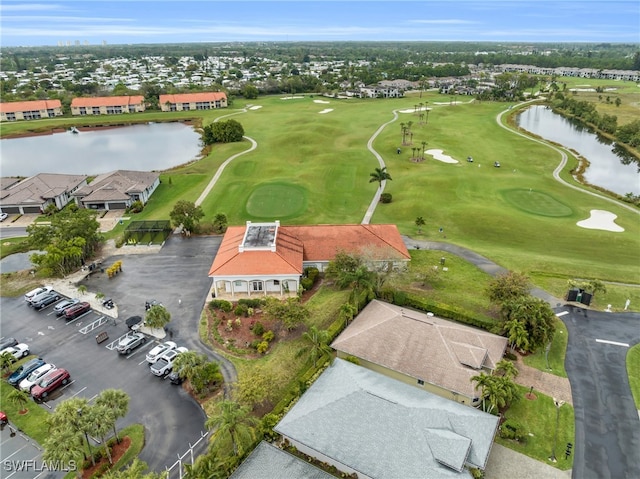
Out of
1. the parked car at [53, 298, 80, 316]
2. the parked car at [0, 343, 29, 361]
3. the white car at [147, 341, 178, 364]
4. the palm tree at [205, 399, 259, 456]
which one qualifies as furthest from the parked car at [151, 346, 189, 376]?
the parked car at [53, 298, 80, 316]

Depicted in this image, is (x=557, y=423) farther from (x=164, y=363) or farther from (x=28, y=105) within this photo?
(x=28, y=105)

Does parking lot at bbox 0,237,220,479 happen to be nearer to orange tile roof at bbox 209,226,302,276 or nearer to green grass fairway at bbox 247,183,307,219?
orange tile roof at bbox 209,226,302,276

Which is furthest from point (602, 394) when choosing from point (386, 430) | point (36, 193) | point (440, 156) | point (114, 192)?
point (36, 193)

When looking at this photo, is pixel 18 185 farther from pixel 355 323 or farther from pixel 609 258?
pixel 609 258

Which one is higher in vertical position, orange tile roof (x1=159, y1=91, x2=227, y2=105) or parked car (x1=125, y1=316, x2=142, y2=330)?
orange tile roof (x1=159, y1=91, x2=227, y2=105)

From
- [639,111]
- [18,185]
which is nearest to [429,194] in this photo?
[18,185]

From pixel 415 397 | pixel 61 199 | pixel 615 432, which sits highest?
pixel 415 397
